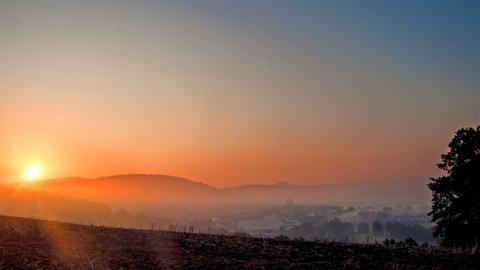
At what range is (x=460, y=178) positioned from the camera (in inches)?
1293

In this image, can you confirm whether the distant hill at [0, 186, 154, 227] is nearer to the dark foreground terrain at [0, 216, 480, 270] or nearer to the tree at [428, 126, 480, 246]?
the tree at [428, 126, 480, 246]

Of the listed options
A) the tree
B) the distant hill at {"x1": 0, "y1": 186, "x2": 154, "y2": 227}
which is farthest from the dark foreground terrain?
the distant hill at {"x1": 0, "y1": 186, "x2": 154, "y2": 227}

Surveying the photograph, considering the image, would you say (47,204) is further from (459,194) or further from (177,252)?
(177,252)

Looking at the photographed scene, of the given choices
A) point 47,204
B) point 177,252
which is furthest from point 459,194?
point 47,204

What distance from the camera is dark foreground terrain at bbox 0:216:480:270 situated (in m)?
14.2

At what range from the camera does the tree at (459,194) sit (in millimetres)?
31344

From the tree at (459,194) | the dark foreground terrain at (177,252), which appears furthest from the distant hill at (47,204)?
the dark foreground terrain at (177,252)

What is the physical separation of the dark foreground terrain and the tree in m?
14.3

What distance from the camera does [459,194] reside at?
108 feet

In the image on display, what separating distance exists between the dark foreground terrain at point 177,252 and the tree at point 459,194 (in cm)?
1429

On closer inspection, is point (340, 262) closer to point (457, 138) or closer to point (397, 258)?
point (397, 258)

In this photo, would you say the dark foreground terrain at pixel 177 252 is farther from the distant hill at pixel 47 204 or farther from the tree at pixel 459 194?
the distant hill at pixel 47 204

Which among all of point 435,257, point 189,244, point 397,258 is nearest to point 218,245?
point 189,244

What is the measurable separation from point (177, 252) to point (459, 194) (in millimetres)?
24636
